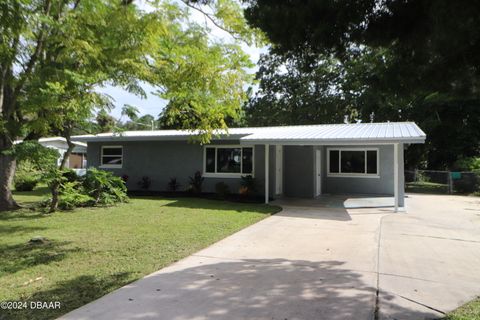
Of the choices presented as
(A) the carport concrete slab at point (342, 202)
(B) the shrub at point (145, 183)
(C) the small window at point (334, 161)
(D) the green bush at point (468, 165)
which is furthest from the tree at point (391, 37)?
(D) the green bush at point (468, 165)

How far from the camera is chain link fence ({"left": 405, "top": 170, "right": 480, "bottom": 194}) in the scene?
18.7 meters

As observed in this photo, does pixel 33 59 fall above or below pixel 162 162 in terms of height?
above

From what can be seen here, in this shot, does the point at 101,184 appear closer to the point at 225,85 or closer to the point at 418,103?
the point at 225,85

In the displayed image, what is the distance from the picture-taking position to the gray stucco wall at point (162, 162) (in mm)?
16016

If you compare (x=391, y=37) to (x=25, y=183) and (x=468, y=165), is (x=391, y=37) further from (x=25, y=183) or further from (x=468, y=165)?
(x=468, y=165)

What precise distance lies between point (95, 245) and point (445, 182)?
20262mm

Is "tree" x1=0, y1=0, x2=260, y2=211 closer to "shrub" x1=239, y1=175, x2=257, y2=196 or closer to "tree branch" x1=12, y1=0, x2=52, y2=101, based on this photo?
"tree branch" x1=12, y1=0, x2=52, y2=101

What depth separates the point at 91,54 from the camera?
6.60m

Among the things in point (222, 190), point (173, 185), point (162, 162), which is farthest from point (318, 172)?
point (162, 162)

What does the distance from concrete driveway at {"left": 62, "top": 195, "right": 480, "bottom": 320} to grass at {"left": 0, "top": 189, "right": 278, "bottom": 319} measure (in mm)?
403

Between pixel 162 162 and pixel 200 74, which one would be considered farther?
pixel 162 162

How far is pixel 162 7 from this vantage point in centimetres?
745

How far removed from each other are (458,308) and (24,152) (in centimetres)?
985

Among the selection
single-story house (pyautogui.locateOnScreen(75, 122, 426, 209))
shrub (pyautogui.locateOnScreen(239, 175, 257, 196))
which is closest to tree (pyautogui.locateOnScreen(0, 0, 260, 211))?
shrub (pyautogui.locateOnScreen(239, 175, 257, 196))
